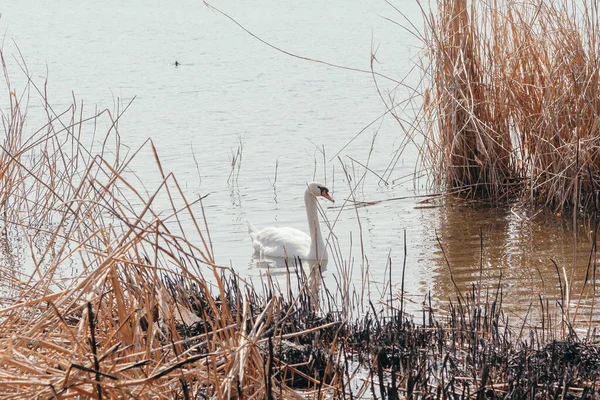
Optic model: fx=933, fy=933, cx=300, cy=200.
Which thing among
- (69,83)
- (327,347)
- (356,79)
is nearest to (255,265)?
(327,347)

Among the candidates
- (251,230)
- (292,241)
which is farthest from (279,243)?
(251,230)

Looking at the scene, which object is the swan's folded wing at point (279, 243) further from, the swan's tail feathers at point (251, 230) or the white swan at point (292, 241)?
the swan's tail feathers at point (251, 230)

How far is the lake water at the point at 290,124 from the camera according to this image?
7.93m

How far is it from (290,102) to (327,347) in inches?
499

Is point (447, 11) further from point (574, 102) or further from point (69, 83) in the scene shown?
point (69, 83)

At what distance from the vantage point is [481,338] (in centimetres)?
460

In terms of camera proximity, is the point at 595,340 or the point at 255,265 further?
the point at 255,265

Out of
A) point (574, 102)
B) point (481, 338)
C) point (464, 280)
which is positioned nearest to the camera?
point (481, 338)

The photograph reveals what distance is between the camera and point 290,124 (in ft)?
49.7

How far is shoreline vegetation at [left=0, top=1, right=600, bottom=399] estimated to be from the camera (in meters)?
2.92

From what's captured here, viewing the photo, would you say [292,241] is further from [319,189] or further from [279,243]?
[319,189]

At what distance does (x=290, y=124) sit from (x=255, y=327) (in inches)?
486

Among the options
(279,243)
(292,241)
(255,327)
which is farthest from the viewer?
(292,241)

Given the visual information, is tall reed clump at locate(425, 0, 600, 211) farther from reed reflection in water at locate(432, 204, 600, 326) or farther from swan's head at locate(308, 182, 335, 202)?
swan's head at locate(308, 182, 335, 202)
